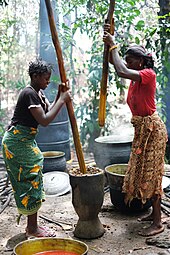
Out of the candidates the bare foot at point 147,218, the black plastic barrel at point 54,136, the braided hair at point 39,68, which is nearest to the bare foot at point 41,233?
the bare foot at point 147,218

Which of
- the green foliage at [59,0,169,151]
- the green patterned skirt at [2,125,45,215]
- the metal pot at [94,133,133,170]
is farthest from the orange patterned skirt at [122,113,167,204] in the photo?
the green foliage at [59,0,169,151]

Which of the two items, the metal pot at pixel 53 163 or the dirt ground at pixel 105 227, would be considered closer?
the dirt ground at pixel 105 227

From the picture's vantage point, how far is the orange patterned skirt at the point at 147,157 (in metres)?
3.49

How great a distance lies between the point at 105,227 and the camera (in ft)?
12.4

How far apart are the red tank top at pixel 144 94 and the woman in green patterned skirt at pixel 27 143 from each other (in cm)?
62

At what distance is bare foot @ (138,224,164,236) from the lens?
3540mm

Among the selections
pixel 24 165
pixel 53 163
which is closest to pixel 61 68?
pixel 24 165

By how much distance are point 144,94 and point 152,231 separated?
1.27 meters

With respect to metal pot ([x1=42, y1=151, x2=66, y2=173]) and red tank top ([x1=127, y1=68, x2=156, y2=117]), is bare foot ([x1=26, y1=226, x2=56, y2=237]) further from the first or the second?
metal pot ([x1=42, y1=151, x2=66, y2=173])

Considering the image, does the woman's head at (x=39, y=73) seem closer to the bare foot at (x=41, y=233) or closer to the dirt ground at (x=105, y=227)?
the bare foot at (x=41, y=233)

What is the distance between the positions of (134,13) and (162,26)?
1.77 metres

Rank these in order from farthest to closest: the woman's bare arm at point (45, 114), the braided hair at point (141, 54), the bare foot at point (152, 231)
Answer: the bare foot at point (152, 231)
the braided hair at point (141, 54)
the woman's bare arm at point (45, 114)

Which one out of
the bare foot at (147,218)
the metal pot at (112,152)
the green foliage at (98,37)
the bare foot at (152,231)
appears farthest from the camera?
the green foliage at (98,37)

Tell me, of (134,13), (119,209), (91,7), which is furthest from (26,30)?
(119,209)
